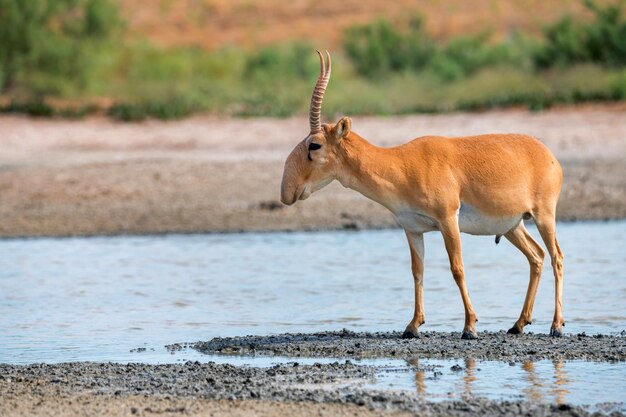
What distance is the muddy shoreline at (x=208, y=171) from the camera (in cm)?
1850

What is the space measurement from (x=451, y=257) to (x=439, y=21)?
1876 inches

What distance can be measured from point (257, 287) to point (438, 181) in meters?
4.23

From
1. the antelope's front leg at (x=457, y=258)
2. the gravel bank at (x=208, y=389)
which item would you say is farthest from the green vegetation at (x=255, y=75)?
the gravel bank at (x=208, y=389)

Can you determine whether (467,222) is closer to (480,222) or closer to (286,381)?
(480,222)

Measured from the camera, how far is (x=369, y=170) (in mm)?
9914

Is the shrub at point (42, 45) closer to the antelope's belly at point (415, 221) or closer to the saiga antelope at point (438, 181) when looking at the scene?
the saiga antelope at point (438, 181)

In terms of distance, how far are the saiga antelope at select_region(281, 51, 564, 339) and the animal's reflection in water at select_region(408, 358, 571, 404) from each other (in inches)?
39.6

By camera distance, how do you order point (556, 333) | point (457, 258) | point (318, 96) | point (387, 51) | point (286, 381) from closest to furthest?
point (286, 381) < point (318, 96) < point (457, 258) < point (556, 333) < point (387, 51)

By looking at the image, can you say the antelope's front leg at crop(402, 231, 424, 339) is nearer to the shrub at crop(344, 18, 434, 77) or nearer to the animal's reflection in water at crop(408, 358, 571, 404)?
the animal's reflection in water at crop(408, 358, 571, 404)

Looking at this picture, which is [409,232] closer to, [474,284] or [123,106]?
[474,284]

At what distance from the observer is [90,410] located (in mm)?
7781

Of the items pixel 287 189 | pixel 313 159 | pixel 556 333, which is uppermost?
pixel 313 159

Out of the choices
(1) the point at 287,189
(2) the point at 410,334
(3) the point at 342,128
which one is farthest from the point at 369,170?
(2) the point at 410,334

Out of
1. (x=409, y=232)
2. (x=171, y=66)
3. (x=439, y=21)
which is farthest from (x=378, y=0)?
(x=409, y=232)
